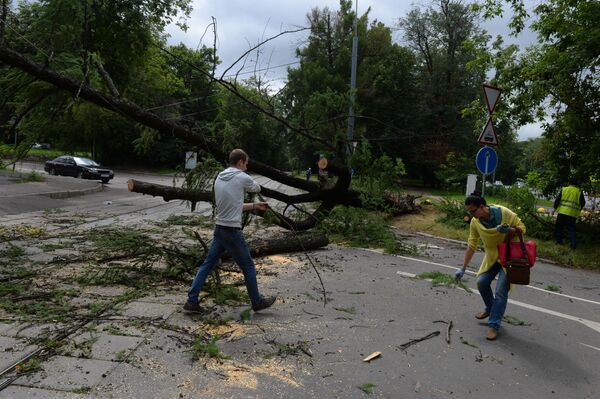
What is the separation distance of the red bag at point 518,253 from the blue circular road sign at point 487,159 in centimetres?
570

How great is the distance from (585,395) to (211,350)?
2966 millimetres

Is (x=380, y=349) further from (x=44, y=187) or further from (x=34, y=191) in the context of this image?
(x=44, y=187)

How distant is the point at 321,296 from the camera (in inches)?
234

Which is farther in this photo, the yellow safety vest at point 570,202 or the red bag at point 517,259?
the yellow safety vest at point 570,202

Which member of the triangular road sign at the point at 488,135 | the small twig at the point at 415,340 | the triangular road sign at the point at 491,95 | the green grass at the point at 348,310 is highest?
the triangular road sign at the point at 491,95

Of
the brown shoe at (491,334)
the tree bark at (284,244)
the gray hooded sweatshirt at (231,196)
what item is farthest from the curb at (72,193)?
the brown shoe at (491,334)

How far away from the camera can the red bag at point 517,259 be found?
4.61m

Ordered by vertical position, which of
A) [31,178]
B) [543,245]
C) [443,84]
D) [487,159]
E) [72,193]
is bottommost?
[72,193]

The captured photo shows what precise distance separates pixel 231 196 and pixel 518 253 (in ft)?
9.62

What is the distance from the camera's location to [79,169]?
27.0m

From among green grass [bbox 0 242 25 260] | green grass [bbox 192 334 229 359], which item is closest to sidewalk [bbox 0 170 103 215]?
green grass [bbox 0 242 25 260]

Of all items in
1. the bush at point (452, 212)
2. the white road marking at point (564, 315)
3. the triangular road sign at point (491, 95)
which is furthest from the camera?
the bush at point (452, 212)

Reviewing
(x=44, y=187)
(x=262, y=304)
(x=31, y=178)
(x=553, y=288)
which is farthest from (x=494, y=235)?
(x=31, y=178)

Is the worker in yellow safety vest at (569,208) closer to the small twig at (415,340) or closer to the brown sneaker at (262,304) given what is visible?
the small twig at (415,340)
